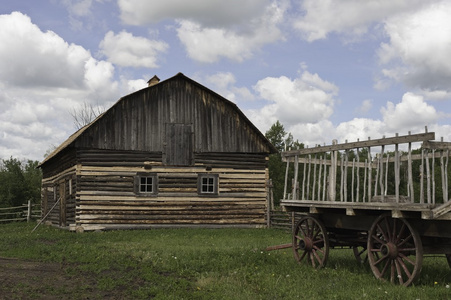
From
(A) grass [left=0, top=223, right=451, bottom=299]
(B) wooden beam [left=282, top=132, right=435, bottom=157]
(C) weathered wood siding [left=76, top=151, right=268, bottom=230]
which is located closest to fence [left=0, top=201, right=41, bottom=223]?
(C) weathered wood siding [left=76, top=151, right=268, bottom=230]

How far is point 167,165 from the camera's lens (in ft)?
74.8

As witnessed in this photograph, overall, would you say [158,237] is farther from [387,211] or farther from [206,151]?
[387,211]

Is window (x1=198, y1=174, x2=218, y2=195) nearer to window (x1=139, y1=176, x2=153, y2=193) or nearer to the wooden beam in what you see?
window (x1=139, y1=176, x2=153, y2=193)

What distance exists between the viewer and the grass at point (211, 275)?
27.2 feet

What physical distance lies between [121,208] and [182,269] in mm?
11728

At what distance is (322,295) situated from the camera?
26.5ft

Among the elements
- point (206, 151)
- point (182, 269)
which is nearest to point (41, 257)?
point (182, 269)

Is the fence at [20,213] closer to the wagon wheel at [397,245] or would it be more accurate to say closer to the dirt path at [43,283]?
the dirt path at [43,283]

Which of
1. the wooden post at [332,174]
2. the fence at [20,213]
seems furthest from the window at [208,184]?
the fence at [20,213]

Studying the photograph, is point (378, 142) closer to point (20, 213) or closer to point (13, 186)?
point (20, 213)

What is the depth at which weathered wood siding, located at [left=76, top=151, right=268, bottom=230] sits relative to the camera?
22000 millimetres

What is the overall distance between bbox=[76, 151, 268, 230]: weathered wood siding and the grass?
604cm

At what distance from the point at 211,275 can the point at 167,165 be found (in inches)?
504

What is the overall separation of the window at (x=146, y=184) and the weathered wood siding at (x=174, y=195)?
187mm
